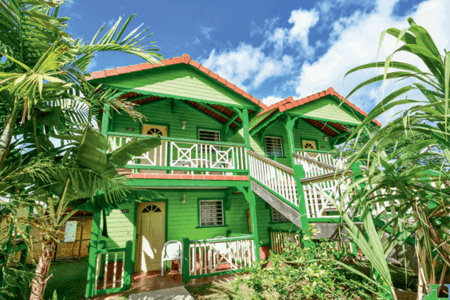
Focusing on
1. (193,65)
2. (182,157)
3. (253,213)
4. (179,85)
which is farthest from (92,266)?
(193,65)

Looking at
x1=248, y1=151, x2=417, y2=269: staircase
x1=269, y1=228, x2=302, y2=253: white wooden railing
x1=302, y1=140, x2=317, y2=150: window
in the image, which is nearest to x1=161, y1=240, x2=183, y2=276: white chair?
x1=248, y1=151, x2=417, y2=269: staircase

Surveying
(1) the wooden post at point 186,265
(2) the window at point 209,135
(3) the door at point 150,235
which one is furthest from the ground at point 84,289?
(2) the window at point 209,135

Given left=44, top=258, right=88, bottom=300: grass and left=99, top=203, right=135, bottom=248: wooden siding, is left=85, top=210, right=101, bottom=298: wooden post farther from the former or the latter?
left=99, top=203, right=135, bottom=248: wooden siding

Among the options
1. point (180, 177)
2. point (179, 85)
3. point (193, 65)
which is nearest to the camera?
point (180, 177)

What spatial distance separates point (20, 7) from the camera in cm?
269

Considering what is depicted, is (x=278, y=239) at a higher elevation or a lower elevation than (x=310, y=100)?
lower

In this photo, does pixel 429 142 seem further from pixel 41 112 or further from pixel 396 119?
pixel 41 112

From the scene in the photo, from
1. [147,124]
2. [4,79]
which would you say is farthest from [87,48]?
[147,124]

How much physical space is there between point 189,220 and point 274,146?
628cm

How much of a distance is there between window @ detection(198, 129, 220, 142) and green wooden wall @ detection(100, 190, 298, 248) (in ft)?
8.52

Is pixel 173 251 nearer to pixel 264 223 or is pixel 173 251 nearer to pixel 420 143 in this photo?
pixel 264 223

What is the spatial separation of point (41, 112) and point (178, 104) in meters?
7.56

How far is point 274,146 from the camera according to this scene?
41.4 feet

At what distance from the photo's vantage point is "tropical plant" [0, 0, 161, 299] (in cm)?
254
